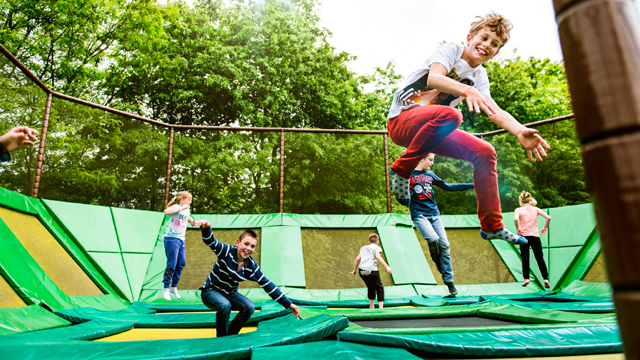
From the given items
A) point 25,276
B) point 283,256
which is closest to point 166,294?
point 283,256

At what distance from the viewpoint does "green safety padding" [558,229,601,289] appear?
6.20 metres

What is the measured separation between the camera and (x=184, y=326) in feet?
12.7

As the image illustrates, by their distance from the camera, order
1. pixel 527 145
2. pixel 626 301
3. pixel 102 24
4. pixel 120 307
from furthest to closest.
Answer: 1. pixel 102 24
2. pixel 120 307
3. pixel 527 145
4. pixel 626 301

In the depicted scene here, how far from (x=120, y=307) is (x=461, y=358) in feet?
15.1

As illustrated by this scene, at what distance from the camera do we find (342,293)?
20.8 ft

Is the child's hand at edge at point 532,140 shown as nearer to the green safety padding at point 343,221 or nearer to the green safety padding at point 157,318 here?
the green safety padding at point 157,318

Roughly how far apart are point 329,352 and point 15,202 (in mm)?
4890

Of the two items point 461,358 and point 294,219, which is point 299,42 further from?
point 461,358

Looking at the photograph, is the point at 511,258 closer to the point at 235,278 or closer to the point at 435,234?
the point at 435,234

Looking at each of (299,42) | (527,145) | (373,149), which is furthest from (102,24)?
(527,145)

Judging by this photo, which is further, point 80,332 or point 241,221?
point 241,221

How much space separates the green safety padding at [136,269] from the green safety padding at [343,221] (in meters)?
2.48

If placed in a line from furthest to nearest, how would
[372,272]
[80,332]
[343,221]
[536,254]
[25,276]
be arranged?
[343,221]
[536,254]
[372,272]
[25,276]
[80,332]

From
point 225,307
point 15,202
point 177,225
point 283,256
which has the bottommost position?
point 225,307
